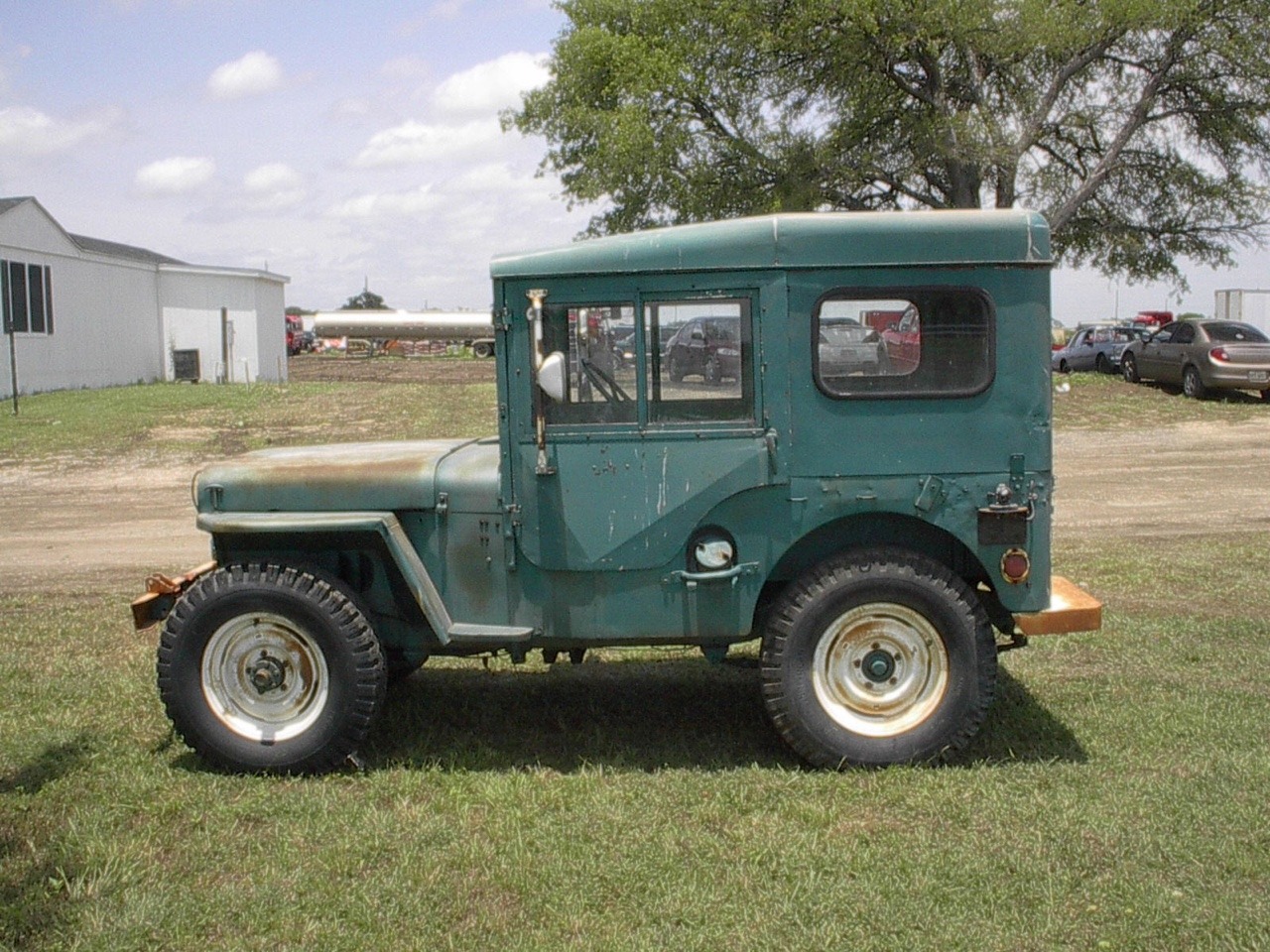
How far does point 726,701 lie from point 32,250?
27.8m

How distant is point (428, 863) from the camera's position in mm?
4965

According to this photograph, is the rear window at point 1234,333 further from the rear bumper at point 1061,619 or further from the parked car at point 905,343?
the parked car at point 905,343

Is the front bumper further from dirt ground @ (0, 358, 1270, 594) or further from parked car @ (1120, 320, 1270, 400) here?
parked car @ (1120, 320, 1270, 400)

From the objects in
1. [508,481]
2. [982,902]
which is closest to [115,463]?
[508,481]

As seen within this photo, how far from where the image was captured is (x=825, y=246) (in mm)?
5754

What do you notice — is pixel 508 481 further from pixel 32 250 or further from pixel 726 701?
pixel 32 250

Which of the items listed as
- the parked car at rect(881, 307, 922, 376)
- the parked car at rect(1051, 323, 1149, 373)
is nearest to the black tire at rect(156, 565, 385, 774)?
the parked car at rect(881, 307, 922, 376)

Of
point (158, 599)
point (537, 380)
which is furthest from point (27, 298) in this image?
point (537, 380)

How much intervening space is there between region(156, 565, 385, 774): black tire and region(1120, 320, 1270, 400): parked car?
24.1 metres

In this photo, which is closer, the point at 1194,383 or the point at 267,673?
the point at 267,673

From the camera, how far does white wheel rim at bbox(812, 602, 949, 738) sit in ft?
19.2

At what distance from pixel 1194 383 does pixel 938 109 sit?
7.46 meters

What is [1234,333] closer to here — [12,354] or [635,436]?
[12,354]

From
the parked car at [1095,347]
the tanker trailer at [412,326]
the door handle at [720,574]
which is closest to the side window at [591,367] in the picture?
the tanker trailer at [412,326]
